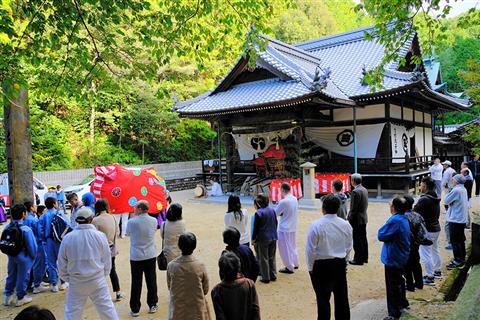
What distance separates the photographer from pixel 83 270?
3.86m

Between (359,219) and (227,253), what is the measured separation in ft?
13.9

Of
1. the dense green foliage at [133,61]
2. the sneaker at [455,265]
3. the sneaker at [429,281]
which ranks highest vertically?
the dense green foliage at [133,61]

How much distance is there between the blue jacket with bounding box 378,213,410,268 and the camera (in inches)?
169

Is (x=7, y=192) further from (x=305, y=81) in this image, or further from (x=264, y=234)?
(x=305, y=81)

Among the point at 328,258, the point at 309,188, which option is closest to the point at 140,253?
the point at 328,258

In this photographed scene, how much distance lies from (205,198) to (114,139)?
1072 cm

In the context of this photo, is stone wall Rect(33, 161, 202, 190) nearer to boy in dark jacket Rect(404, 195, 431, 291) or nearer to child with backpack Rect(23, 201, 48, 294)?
child with backpack Rect(23, 201, 48, 294)

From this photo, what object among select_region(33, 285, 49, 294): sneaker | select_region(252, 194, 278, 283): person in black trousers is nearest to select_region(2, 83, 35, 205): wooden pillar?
select_region(33, 285, 49, 294): sneaker

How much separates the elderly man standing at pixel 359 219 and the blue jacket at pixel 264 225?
5.81 ft

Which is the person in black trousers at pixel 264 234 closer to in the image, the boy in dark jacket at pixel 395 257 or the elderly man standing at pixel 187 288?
the boy in dark jacket at pixel 395 257

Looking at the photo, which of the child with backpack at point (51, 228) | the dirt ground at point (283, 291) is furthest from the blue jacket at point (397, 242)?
the child with backpack at point (51, 228)

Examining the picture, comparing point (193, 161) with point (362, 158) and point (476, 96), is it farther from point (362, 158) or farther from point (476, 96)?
point (476, 96)

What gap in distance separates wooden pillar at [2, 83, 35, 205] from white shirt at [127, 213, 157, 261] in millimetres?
3028

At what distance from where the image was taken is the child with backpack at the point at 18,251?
5207 millimetres
